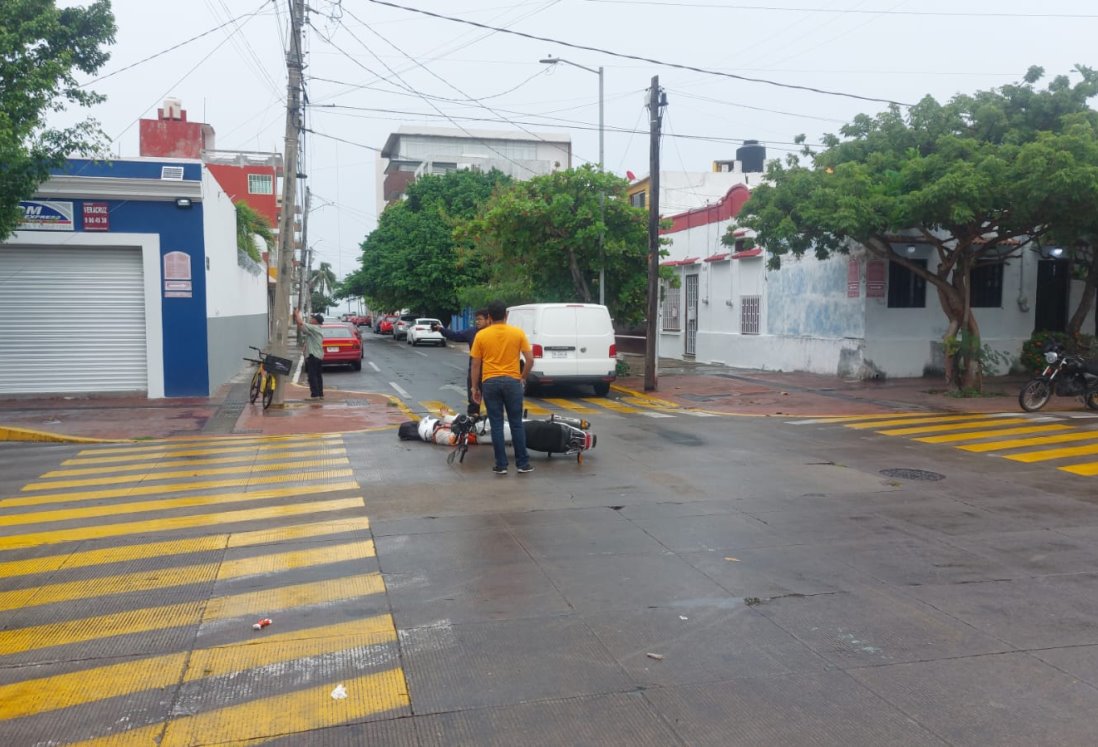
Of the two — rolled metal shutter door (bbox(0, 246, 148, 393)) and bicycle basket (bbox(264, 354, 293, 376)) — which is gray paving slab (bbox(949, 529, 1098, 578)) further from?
rolled metal shutter door (bbox(0, 246, 148, 393))

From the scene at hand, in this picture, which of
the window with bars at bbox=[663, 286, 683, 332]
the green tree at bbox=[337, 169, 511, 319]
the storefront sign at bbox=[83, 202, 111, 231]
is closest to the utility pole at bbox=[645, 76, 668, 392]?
the window with bars at bbox=[663, 286, 683, 332]

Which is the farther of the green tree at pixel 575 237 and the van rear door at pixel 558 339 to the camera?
the green tree at pixel 575 237

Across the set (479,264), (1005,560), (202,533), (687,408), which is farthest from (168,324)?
(479,264)

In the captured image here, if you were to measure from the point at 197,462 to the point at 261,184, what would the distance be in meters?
56.9

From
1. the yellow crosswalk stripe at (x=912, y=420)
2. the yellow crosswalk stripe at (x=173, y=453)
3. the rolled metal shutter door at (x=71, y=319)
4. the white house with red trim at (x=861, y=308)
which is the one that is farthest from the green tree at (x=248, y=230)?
the yellow crosswalk stripe at (x=912, y=420)

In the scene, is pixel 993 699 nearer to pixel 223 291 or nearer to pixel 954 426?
pixel 954 426

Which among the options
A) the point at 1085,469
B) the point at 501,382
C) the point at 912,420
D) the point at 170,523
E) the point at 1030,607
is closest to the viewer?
the point at 1030,607

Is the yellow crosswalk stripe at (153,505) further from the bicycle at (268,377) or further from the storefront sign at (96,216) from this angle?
the storefront sign at (96,216)

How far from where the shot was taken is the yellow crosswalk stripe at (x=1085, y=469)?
406 inches

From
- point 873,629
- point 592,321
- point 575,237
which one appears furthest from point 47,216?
point 873,629

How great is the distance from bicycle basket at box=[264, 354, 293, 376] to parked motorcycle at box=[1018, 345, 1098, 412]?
13.1 meters

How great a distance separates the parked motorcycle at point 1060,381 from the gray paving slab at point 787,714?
13.7 m

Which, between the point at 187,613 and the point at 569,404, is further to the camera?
the point at 569,404

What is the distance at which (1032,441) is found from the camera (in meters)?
12.8
